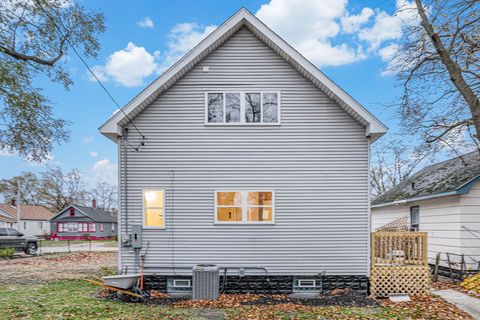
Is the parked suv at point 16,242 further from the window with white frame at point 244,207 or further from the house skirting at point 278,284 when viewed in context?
the window with white frame at point 244,207

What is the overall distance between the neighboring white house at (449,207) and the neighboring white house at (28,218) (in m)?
41.8

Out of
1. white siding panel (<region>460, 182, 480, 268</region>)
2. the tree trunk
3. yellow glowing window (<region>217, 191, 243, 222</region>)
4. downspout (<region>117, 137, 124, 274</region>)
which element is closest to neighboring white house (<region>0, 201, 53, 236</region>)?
downspout (<region>117, 137, 124, 274</region>)

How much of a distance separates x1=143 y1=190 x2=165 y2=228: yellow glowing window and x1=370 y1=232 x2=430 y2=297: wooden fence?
606cm

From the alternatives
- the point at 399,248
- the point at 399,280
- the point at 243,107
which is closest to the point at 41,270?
the point at 243,107

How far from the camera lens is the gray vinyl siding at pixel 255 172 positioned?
9.66 metres

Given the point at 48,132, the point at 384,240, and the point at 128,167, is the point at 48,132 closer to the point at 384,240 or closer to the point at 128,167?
the point at 128,167

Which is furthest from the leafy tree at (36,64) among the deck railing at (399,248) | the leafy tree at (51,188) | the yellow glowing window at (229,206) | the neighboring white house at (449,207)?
the leafy tree at (51,188)

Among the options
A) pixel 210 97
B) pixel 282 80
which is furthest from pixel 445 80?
pixel 210 97

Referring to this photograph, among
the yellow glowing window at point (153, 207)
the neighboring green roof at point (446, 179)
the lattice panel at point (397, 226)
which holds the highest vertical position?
the neighboring green roof at point (446, 179)

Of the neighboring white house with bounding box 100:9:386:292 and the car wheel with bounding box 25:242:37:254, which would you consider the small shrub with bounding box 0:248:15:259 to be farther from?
the neighboring white house with bounding box 100:9:386:292

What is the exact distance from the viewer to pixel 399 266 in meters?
9.55

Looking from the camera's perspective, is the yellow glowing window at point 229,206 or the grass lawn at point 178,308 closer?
the grass lawn at point 178,308

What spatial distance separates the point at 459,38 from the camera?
37.6 feet

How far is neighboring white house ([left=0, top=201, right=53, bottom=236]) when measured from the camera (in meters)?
42.6
